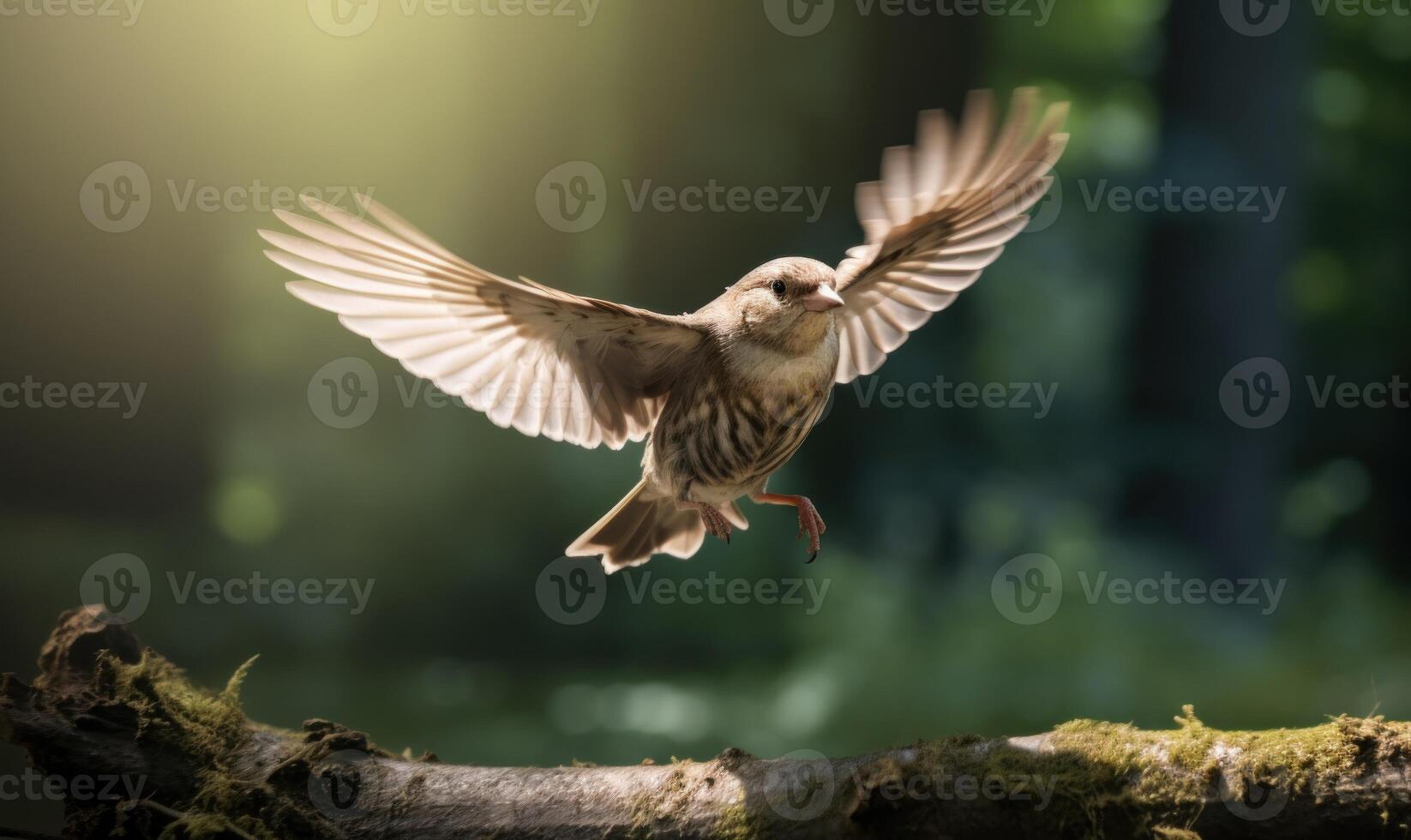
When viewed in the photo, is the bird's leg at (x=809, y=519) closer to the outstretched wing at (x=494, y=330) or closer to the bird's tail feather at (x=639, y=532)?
the bird's tail feather at (x=639, y=532)

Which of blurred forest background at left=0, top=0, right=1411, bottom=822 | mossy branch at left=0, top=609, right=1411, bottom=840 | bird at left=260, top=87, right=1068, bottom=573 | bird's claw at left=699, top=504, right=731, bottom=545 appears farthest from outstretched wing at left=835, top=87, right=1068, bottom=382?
blurred forest background at left=0, top=0, right=1411, bottom=822

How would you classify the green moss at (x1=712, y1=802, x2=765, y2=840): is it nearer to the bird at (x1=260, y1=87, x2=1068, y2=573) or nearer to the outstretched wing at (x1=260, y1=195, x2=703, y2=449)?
the bird at (x1=260, y1=87, x2=1068, y2=573)

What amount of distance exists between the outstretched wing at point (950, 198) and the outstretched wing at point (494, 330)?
1.64 ft

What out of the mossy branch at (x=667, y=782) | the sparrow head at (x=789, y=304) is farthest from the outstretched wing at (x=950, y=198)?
the mossy branch at (x=667, y=782)

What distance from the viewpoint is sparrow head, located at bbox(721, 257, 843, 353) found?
206 cm

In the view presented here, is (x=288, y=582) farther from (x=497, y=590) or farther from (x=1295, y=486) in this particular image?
(x=1295, y=486)

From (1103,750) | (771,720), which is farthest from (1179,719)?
(771,720)

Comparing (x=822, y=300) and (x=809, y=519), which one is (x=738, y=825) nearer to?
(x=809, y=519)

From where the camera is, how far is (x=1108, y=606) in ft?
13.1

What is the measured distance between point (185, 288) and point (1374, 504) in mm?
4695

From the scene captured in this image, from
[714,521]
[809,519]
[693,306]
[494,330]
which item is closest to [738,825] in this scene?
[714,521]

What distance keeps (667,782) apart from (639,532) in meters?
0.84

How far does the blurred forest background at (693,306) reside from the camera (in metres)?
3.32

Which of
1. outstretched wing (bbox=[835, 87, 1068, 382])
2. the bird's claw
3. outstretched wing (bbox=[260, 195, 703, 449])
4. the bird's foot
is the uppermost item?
outstretched wing (bbox=[835, 87, 1068, 382])
